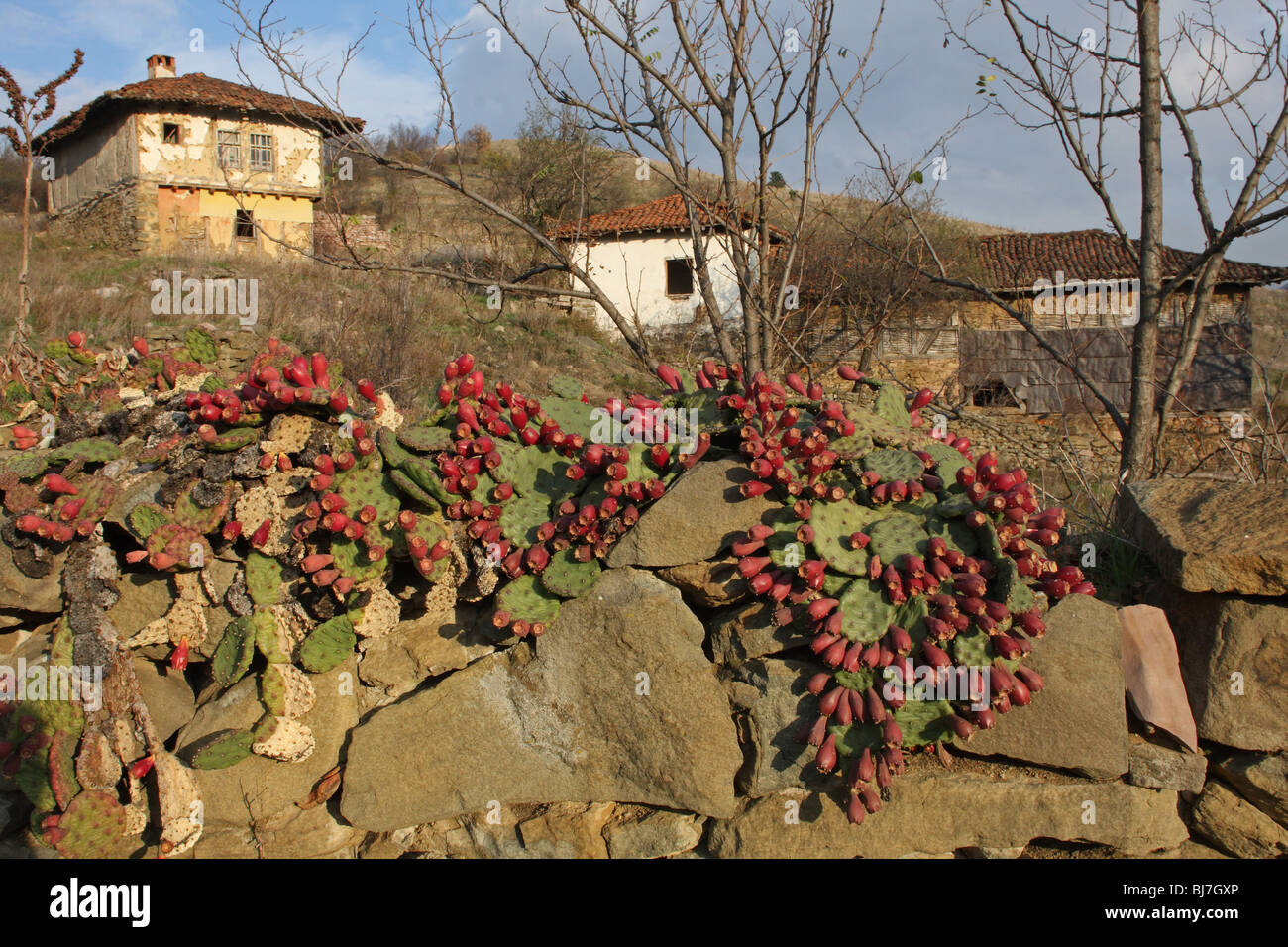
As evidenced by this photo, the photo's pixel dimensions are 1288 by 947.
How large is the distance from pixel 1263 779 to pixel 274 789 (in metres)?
3.18

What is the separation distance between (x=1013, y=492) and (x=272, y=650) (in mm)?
2476

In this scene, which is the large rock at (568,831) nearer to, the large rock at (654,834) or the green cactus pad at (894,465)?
the large rock at (654,834)

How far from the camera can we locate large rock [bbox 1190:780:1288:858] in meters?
2.50

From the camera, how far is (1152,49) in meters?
4.01

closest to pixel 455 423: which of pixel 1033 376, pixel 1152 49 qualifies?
pixel 1152 49

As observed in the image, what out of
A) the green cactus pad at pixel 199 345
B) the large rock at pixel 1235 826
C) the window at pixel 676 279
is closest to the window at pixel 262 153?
the window at pixel 676 279

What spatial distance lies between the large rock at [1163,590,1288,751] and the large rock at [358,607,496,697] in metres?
2.32

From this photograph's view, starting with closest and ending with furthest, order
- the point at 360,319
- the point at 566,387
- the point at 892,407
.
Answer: the point at 892,407
the point at 566,387
the point at 360,319

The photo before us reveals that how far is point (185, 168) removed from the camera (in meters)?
23.1

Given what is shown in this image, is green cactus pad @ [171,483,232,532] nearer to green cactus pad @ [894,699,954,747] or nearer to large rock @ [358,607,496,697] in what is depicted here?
large rock @ [358,607,496,697]

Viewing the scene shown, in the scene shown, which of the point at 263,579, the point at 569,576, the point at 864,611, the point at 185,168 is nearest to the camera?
the point at 864,611

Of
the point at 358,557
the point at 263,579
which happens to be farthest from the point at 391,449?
the point at 263,579

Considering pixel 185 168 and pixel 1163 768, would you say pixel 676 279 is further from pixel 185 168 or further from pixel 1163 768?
pixel 1163 768
